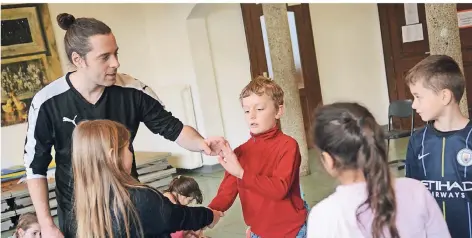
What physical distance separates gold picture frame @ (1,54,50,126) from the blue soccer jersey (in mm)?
4514

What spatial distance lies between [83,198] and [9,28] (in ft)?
A: 14.1

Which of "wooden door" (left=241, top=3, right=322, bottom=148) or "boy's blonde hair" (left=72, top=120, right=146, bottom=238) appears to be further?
"wooden door" (left=241, top=3, right=322, bottom=148)

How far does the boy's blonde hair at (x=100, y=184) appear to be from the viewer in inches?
65.5

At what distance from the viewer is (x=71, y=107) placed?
6.70ft

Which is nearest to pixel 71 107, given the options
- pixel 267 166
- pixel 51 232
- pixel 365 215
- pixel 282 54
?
pixel 51 232

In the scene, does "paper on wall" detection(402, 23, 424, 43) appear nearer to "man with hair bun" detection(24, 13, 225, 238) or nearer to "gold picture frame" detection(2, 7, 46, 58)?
"gold picture frame" detection(2, 7, 46, 58)

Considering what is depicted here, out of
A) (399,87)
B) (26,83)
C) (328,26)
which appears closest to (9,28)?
(26,83)

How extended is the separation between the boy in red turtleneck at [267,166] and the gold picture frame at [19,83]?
4.01 metres

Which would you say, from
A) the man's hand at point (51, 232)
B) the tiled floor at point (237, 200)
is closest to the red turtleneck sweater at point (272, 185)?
the man's hand at point (51, 232)

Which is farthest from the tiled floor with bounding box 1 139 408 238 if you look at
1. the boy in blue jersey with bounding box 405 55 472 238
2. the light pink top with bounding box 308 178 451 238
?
the light pink top with bounding box 308 178 451 238

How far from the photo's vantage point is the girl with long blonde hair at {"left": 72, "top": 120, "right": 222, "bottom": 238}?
1.67 m

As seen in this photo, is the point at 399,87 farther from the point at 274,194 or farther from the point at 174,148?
the point at 274,194

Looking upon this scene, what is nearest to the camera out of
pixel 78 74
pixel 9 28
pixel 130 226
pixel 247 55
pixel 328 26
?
pixel 130 226

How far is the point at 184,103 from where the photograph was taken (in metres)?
6.14
